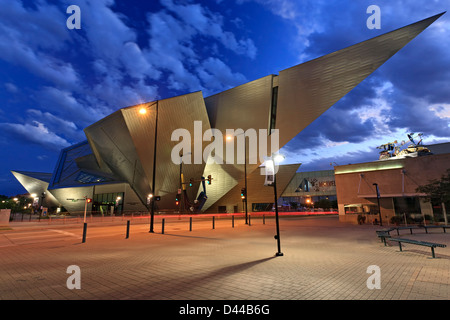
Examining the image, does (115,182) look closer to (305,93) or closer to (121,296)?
(305,93)

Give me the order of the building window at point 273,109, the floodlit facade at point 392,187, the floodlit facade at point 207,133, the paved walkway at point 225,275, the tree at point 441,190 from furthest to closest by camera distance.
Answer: the building window at point 273,109 < the floodlit facade at point 207,133 < the floodlit facade at point 392,187 < the tree at point 441,190 < the paved walkway at point 225,275

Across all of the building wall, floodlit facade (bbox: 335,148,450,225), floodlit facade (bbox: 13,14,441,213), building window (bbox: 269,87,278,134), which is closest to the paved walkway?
floodlit facade (bbox: 13,14,441,213)

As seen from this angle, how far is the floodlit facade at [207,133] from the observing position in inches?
887

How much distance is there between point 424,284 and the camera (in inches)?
185

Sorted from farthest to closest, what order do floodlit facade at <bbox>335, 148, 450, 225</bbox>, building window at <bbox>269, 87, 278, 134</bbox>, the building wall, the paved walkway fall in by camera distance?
the building wall → building window at <bbox>269, 87, 278, 134</bbox> → floodlit facade at <bbox>335, 148, 450, 225</bbox> → the paved walkway

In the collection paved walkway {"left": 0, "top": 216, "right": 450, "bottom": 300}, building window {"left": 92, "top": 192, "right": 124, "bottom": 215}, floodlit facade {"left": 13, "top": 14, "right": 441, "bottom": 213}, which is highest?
floodlit facade {"left": 13, "top": 14, "right": 441, "bottom": 213}

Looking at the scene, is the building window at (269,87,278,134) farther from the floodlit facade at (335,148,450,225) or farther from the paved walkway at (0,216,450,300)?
the paved walkway at (0,216,450,300)

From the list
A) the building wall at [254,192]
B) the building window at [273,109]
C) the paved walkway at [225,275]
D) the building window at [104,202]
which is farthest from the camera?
the building window at [104,202]

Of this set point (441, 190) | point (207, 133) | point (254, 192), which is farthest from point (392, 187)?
point (254, 192)

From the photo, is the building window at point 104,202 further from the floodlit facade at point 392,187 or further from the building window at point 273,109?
the floodlit facade at point 392,187

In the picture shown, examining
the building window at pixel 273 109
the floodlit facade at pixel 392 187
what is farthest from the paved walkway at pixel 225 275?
the building window at pixel 273 109

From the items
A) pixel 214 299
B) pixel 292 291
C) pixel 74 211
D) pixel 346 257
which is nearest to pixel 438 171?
pixel 346 257

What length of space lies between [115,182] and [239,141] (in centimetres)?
2259

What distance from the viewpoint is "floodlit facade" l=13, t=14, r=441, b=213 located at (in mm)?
22531
